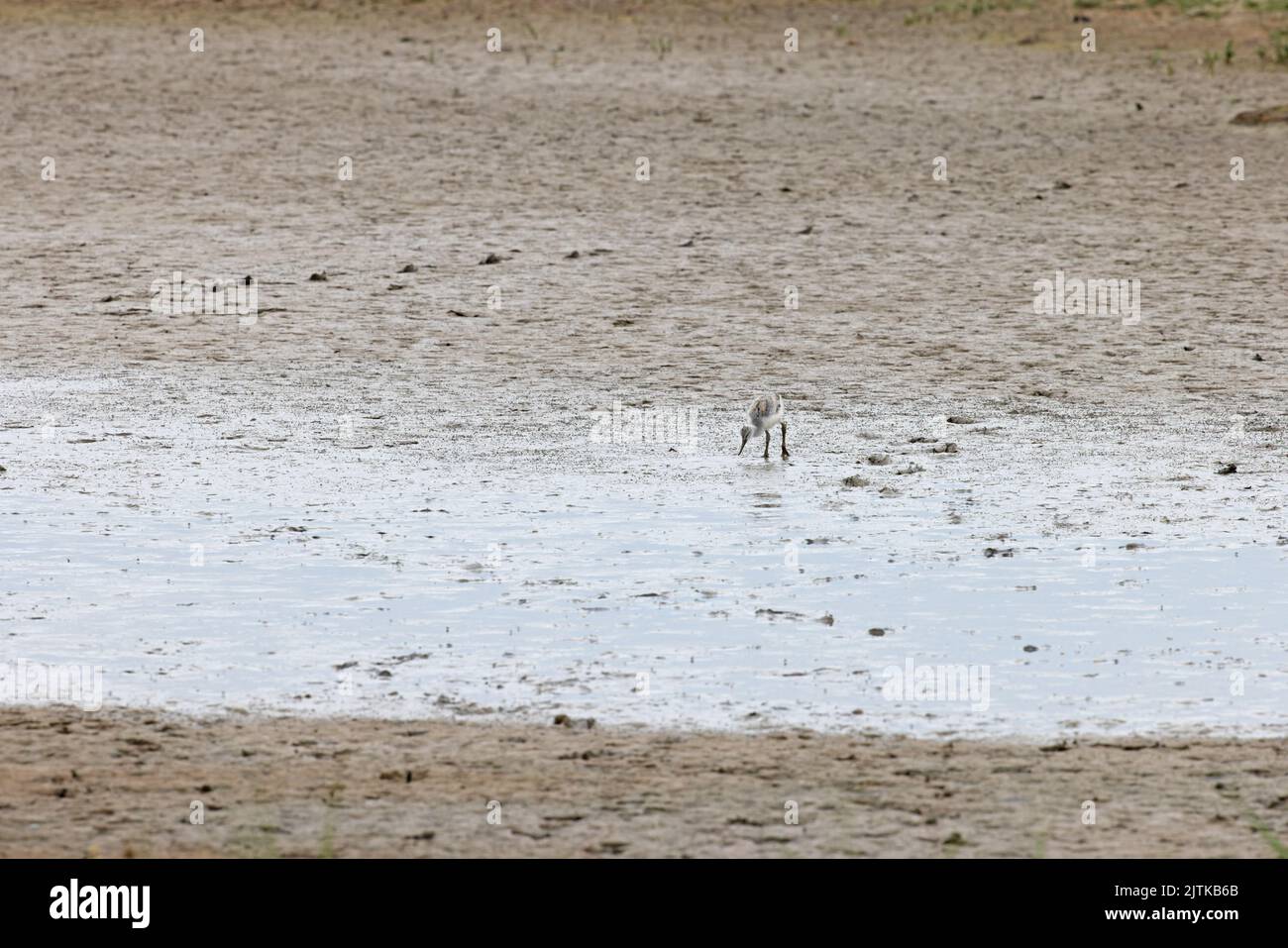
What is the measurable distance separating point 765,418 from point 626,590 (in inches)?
85.3

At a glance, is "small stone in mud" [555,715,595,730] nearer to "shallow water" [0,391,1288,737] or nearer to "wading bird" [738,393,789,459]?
"shallow water" [0,391,1288,737]

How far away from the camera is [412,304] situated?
13062mm

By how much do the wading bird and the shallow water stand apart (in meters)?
0.15

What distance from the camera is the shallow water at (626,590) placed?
668 cm

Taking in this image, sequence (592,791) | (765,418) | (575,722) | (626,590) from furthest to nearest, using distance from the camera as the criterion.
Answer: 1. (765,418)
2. (626,590)
3. (575,722)
4. (592,791)

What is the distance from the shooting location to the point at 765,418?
384 inches

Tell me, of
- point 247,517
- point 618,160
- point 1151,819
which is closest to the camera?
point 1151,819

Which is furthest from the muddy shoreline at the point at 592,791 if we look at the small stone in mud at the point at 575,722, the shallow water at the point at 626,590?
the shallow water at the point at 626,590

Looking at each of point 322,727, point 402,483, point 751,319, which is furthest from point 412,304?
point 322,727

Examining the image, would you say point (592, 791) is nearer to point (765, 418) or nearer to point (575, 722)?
point (575, 722)

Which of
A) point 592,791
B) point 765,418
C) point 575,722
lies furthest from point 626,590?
point 765,418

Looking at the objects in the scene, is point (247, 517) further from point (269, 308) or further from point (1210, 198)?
point (1210, 198)

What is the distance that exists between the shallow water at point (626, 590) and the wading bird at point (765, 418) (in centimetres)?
15

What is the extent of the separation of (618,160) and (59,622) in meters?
10.4
